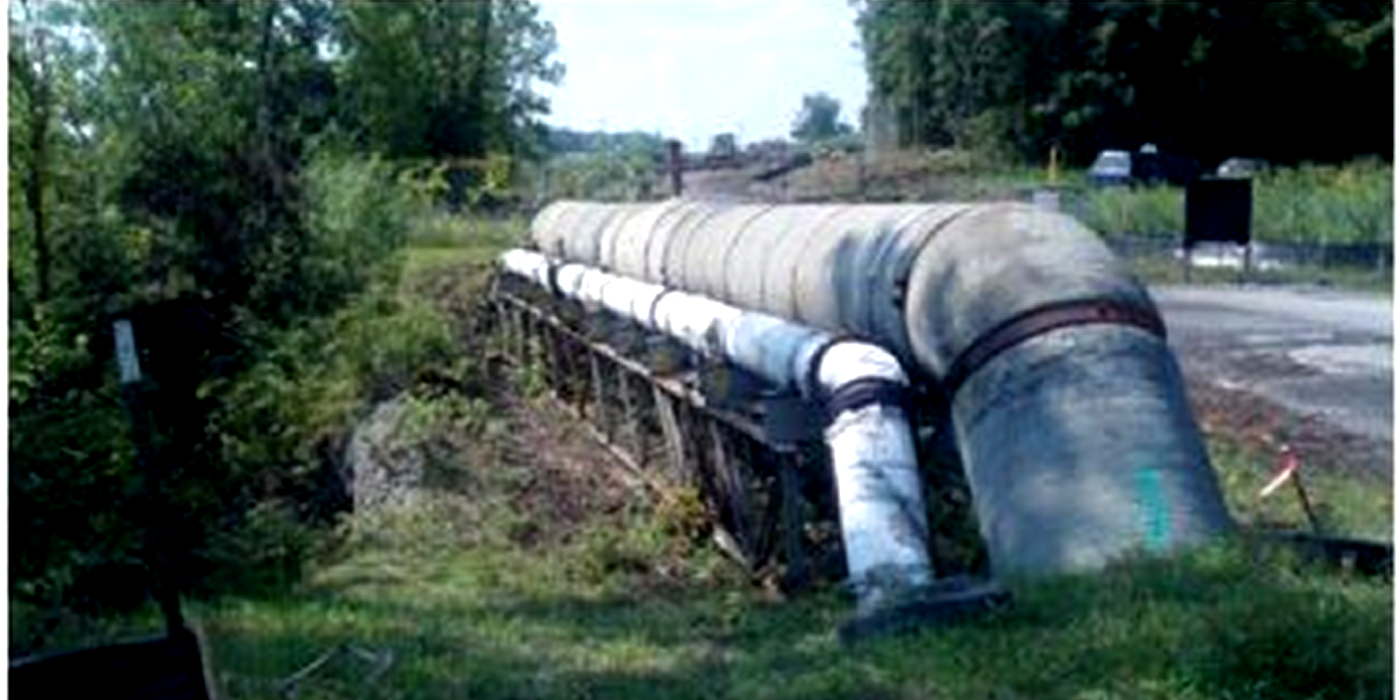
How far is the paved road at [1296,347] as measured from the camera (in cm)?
1452

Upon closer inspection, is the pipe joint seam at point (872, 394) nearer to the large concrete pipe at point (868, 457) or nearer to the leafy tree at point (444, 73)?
the large concrete pipe at point (868, 457)

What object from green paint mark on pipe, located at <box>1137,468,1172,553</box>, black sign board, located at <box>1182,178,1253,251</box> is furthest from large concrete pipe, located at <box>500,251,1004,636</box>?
black sign board, located at <box>1182,178,1253,251</box>

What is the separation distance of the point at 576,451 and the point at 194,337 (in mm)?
2983

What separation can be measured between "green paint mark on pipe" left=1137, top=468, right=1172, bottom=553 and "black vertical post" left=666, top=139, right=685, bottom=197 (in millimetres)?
15953

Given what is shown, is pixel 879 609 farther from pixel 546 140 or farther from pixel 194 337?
pixel 546 140

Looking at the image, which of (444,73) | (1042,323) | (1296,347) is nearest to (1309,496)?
(1042,323)

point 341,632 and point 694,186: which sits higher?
point 694,186

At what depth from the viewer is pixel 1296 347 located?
18141 mm

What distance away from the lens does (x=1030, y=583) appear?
25.1ft

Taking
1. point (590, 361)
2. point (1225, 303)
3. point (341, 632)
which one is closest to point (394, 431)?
point (590, 361)

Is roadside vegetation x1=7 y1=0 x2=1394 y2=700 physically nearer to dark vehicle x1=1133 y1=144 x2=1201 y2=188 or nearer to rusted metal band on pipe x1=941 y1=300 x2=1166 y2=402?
dark vehicle x1=1133 y1=144 x2=1201 y2=188

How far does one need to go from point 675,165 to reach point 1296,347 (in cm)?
861

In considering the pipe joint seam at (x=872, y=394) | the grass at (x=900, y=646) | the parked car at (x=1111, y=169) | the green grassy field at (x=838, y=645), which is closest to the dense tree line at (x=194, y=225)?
the green grassy field at (x=838, y=645)

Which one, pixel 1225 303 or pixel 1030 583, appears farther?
pixel 1225 303
